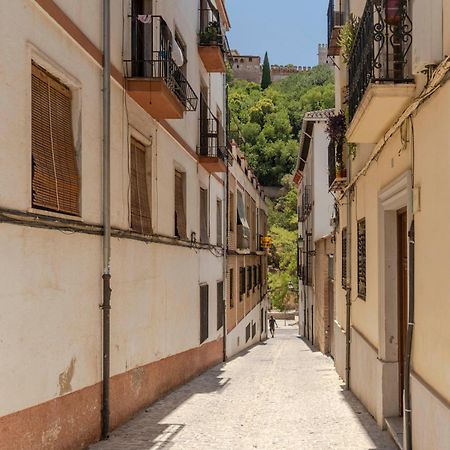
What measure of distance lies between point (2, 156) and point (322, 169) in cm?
2061

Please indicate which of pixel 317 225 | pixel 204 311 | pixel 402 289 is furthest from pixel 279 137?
pixel 402 289

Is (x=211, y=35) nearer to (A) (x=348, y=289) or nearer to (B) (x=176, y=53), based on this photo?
(B) (x=176, y=53)

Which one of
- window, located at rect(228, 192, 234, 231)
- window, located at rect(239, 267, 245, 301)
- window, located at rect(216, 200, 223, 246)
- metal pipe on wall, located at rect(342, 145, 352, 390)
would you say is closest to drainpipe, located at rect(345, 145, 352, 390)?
metal pipe on wall, located at rect(342, 145, 352, 390)

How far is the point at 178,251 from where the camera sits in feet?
39.1

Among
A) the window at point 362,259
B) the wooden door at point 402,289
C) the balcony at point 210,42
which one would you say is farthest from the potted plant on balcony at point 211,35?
the wooden door at point 402,289

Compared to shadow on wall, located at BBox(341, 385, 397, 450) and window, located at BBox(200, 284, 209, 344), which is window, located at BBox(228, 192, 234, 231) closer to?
window, located at BBox(200, 284, 209, 344)

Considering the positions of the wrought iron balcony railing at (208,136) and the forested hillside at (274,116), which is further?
the forested hillside at (274,116)

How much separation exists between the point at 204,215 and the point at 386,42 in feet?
30.3

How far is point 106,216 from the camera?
24.9ft

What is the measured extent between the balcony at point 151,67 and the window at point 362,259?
11.7 feet

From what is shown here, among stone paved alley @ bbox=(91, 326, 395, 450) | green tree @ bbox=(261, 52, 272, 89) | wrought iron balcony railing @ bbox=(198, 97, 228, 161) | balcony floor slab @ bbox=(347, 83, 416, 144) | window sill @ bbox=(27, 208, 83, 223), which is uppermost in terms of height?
green tree @ bbox=(261, 52, 272, 89)

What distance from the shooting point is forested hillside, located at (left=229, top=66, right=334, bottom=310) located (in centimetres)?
5247

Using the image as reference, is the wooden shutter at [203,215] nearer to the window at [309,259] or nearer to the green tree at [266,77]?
the window at [309,259]

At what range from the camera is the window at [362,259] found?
1002cm
